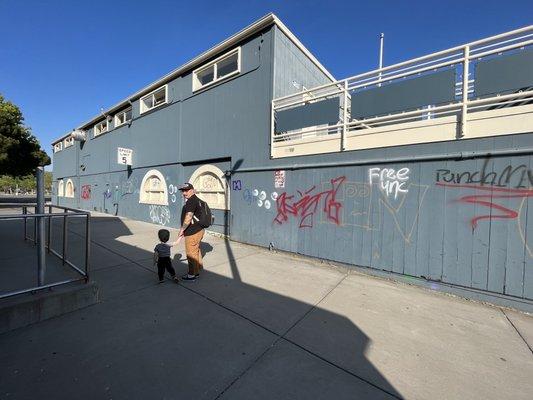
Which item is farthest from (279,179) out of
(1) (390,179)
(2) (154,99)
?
(2) (154,99)

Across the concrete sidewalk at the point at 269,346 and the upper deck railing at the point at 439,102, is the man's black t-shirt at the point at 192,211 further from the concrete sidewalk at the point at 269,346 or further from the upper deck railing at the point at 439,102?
the upper deck railing at the point at 439,102

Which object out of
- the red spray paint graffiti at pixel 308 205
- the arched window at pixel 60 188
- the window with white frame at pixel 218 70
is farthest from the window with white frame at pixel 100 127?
the red spray paint graffiti at pixel 308 205

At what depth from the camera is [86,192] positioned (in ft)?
58.4

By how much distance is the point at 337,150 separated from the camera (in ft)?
18.5

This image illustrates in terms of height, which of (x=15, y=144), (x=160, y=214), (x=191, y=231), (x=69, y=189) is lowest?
(x=160, y=214)

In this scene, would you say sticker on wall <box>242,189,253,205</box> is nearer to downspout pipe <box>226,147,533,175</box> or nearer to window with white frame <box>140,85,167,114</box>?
downspout pipe <box>226,147,533,175</box>

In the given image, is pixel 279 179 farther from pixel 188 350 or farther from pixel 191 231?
pixel 188 350

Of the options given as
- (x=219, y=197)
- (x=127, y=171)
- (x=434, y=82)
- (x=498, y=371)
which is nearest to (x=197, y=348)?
(x=498, y=371)

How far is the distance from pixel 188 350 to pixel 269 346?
2.66 feet

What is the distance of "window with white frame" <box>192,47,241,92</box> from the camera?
8248 millimetres

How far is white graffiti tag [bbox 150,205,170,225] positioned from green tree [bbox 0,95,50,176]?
15.8 meters

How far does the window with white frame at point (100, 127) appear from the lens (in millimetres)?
16125

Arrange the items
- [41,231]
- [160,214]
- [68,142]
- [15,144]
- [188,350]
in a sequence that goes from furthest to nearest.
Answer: [68,142] → [15,144] → [160,214] → [41,231] → [188,350]

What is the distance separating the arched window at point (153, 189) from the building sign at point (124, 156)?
1350mm
